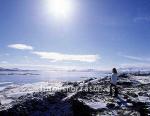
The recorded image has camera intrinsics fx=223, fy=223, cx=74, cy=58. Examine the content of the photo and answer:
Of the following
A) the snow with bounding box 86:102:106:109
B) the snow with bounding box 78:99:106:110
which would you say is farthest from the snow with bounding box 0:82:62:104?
the snow with bounding box 86:102:106:109

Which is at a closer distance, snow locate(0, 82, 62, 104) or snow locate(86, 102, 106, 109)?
snow locate(86, 102, 106, 109)

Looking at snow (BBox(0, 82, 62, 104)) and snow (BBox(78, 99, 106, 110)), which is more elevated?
snow (BBox(78, 99, 106, 110))

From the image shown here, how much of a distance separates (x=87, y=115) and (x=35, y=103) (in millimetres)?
8829

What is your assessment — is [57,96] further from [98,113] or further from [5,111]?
[98,113]

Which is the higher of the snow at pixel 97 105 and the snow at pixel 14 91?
the snow at pixel 97 105

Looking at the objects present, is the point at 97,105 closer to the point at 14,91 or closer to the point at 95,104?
the point at 95,104

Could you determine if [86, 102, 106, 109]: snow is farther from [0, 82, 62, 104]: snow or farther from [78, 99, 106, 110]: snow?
[0, 82, 62, 104]: snow

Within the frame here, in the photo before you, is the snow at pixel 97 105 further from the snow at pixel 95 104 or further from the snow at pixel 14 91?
the snow at pixel 14 91

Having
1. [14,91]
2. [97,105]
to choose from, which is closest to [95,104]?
[97,105]

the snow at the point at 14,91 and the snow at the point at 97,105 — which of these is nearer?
the snow at the point at 97,105

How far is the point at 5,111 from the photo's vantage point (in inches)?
911

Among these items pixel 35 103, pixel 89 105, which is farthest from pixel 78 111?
pixel 35 103

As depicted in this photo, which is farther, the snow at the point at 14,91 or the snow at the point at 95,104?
the snow at the point at 14,91

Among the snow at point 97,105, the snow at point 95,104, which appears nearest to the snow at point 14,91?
the snow at point 95,104
